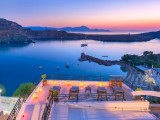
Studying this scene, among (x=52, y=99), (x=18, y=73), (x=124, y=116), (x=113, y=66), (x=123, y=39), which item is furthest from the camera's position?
(x=123, y=39)

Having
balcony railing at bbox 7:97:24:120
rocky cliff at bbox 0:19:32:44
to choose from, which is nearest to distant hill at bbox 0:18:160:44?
rocky cliff at bbox 0:19:32:44

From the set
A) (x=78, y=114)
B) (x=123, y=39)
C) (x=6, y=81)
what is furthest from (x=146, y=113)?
(x=123, y=39)

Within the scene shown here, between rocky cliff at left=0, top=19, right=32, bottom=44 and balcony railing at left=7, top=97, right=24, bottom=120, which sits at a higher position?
balcony railing at left=7, top=97, right=24, bottom=120

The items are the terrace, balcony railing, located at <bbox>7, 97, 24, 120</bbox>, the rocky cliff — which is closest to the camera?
balcony railing, located at <bbox>7, 97, 24, 120</bbox>

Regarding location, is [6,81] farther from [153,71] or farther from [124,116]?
[124,116]

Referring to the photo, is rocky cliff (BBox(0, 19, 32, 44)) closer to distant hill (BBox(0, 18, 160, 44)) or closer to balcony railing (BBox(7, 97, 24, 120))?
distant hill (BBox(0, 18, 160, 44))

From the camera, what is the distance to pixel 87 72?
58.6m

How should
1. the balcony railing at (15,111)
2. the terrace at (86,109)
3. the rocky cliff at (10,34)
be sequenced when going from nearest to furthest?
the balcony railing at (15,111) → the terrace at (86,109) → the rocky cliff at (10,34)

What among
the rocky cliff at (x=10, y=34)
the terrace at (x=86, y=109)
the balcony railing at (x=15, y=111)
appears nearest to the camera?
the balcony railing at (x=15, y=111)

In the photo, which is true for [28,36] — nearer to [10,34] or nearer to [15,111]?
[10,34]

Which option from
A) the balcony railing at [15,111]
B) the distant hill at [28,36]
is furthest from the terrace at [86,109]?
the distant hill at [28,36]

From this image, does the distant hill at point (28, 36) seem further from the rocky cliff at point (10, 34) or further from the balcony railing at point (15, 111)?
the balcony railing at point (15, 111)

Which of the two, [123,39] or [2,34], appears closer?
[2,34]

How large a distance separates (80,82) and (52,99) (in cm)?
427
